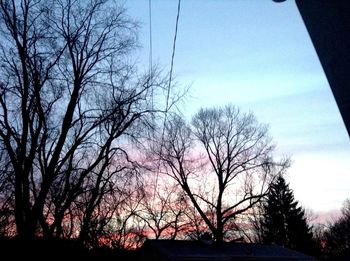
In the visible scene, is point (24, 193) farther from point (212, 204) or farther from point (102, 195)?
point (212, 204)

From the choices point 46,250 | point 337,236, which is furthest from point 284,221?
point 46,250

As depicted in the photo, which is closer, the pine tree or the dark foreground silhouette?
the dark foreground silhouette

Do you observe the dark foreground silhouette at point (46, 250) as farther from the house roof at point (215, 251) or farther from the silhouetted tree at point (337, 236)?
the silhouetted tree at point (337, 236)

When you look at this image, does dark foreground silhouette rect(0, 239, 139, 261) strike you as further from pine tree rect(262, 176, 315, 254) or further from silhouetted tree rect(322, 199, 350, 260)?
silhouetted tree rect(322, 199, 350, 260)

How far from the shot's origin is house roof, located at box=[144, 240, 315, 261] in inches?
833

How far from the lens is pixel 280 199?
52.2 meters

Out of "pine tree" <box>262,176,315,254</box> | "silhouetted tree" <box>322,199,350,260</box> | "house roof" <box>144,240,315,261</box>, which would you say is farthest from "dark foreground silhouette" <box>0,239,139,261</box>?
"silhouetted tree" <box>322,199,350,260</box>

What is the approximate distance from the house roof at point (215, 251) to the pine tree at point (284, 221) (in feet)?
73.4

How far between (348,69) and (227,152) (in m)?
33.9

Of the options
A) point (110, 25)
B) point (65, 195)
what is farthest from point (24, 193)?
point (110, 25)

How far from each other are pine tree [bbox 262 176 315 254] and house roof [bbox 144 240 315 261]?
22385 mm

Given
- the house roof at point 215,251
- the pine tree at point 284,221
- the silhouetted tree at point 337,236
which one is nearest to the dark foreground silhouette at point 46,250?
the house roof at point 215,251

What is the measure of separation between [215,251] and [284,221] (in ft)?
103

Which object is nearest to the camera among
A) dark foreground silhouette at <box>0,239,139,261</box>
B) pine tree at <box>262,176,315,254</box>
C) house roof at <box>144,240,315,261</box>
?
dark foreground silhouette at <box>0,239,139,261</box>
